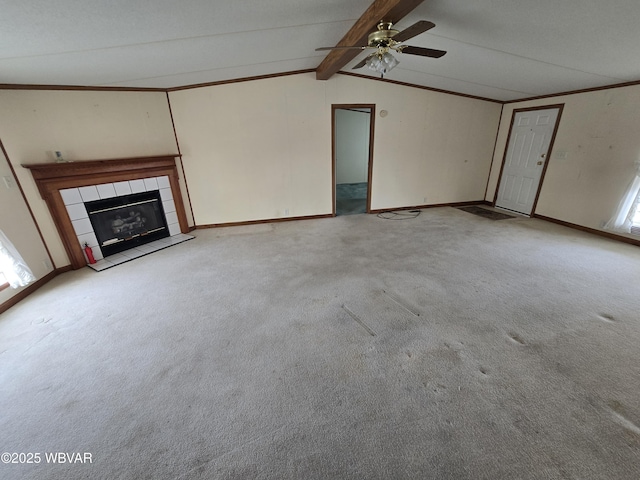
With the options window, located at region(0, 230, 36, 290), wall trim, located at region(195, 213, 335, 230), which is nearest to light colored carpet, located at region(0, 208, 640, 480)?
window, located at region(0, 230, 36, 290)

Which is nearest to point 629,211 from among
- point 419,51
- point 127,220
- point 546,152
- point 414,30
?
point 546,152

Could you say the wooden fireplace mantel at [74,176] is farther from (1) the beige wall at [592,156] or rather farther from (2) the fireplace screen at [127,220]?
(1) the beige wall at [592,156]

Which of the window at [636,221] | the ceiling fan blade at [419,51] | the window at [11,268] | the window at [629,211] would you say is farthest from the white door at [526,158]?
the window at [11,268]

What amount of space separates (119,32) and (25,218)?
2.35m

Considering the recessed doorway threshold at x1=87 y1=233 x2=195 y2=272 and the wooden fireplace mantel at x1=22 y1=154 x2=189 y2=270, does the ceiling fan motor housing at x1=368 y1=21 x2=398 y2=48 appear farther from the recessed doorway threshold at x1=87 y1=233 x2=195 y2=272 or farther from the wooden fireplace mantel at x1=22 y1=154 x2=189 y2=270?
the recessed doorway threshold at x1=87 y1=233 x2=195 y2=272

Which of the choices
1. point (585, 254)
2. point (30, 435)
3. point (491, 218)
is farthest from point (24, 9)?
point (491, 218)

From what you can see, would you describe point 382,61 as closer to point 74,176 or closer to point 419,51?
point 419,51

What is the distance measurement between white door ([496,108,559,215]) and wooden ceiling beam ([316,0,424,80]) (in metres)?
3.80

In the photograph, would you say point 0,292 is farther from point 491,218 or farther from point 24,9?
point 491,218

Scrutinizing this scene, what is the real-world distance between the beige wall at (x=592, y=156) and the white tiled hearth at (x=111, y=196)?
20.3ft

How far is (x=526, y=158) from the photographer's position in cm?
489

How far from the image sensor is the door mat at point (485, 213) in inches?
193

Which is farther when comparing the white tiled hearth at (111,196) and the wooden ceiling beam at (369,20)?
the white tiled hearth at (111,196)

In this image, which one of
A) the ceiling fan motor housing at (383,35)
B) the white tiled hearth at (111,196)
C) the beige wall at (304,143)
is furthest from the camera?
the beige wall at (304,143)
